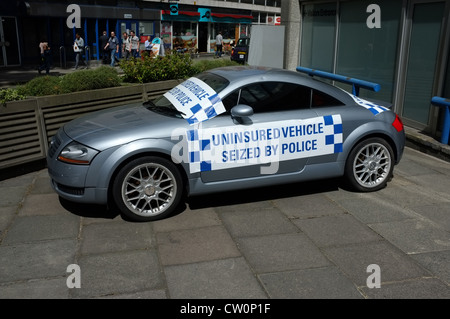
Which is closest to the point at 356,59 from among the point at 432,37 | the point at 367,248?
the point at 432,37

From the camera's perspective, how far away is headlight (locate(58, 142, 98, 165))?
185 inches

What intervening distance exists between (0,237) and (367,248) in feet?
11.6

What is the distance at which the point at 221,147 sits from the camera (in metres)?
4.99

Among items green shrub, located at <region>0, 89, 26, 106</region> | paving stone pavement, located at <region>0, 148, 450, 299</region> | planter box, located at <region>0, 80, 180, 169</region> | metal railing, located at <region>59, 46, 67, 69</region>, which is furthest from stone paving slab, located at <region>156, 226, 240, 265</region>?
metal railing, located at <region>59, 46, 67, 69</region>

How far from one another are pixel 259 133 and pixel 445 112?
3.73m

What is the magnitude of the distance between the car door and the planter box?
2948 mm

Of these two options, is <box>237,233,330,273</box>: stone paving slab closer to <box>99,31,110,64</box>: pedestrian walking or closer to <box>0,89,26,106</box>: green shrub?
<box>0,89,26,106</box>: green shrub

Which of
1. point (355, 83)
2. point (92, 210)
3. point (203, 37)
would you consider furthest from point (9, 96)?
point (203, 37)

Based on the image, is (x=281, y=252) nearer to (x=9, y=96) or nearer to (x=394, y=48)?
(x=9, y=96)

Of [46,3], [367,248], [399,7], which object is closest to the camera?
[367,248]

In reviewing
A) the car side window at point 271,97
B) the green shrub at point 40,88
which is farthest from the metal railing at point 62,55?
the car side window at point 271,97

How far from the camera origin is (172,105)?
18.1 feet

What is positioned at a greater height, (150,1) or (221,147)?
(150,1)
